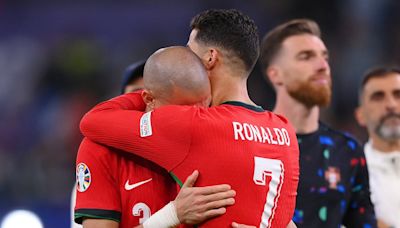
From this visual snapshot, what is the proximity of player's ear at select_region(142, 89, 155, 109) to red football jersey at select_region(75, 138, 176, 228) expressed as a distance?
0.24 meters

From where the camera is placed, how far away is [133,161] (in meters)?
3.74

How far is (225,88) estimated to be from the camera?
3830 millimetres

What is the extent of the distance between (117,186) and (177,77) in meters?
0.54

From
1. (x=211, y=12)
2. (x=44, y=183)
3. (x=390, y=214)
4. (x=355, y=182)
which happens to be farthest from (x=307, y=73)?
(x=44, y=183)

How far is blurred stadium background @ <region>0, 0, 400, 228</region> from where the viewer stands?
12.2 metres

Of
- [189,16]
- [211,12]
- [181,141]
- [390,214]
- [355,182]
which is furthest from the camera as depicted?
[189,16]

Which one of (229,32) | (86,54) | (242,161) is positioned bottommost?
(242,161)

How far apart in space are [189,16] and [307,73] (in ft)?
29.1

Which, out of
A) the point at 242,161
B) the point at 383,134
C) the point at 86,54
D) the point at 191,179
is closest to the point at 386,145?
the point at 383,134

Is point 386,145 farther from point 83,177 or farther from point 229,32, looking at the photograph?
point 83,177

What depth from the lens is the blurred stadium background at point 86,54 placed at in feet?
40.2

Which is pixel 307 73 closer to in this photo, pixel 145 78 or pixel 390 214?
pixel 390 214

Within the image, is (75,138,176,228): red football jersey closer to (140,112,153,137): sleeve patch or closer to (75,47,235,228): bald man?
(75,47,235,228): bald man

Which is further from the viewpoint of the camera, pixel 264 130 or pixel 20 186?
pixel 20 186
